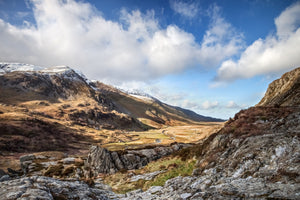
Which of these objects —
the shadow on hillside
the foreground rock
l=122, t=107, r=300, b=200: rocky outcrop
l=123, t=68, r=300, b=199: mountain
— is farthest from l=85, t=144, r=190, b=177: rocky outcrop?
the shadow on hillside

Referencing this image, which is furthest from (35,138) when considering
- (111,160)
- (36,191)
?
(36,191)

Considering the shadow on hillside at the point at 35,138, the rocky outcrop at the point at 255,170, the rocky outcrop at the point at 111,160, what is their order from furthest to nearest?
the shadow on hillside at the point at 35,138
the rocky outcrop at the point at 111,160
the rocky outcrop at the point at 255,170

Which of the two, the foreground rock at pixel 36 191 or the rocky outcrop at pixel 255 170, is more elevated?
the rocky outcrop at pixel 255 170

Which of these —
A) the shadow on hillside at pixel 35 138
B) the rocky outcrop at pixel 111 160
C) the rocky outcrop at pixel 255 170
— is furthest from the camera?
the shadow on hillside at pixel 35 138

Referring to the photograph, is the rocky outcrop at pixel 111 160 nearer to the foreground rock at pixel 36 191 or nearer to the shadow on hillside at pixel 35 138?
the foreground rock at pixel 36 191

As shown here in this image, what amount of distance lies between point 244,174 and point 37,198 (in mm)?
11794

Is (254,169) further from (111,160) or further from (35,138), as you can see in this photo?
(35,138)

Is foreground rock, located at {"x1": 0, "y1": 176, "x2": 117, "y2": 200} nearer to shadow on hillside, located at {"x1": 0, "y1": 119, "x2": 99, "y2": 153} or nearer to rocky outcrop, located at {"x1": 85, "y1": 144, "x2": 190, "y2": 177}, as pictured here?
rocky outcrop, located at {"x1": 85, "y1": 144, "x2": 190, "y2": 177}

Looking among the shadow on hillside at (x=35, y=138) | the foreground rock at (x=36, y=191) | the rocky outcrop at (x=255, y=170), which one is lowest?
the shadow on hillside at (x=35, y=138)

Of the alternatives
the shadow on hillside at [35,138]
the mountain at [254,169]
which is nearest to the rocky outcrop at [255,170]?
the mountain at [254,169]

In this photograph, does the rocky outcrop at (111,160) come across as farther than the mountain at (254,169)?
Yes

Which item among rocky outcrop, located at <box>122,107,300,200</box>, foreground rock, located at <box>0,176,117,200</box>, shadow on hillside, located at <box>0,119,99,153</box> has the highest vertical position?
rocky outcrop, located at <box>122,107,300,200</box>

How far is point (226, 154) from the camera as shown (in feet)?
54.8

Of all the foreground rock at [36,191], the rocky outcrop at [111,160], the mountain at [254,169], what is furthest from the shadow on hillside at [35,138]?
the mountain at [254,169]
